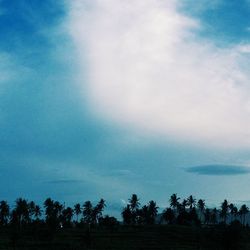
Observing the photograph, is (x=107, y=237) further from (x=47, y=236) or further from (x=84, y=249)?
(x=84, y=249)

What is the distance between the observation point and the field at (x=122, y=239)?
122500mm

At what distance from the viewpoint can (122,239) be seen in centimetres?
14750

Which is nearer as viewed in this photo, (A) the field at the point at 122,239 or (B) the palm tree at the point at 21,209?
(A) the field at the point at 122,239

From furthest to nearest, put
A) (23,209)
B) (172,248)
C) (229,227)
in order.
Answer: (23,209) → (172,248) → (229,227)

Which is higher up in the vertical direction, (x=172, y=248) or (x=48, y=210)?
(x=48, y=210)

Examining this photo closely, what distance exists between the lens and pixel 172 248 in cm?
12850

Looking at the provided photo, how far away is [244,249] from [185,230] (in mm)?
51907

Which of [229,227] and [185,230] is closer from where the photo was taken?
[229,227]

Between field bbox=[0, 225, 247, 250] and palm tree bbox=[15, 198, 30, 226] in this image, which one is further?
palm tree bbox=[15, 198, 30, 226]

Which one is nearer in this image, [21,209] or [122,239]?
[122,239]

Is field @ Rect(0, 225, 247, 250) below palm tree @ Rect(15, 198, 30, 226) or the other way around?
below

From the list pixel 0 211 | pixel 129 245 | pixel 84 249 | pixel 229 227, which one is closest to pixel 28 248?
pixel 84 249

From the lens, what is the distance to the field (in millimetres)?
122500

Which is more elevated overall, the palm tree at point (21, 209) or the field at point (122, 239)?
the palm tree at point (21, 209)
